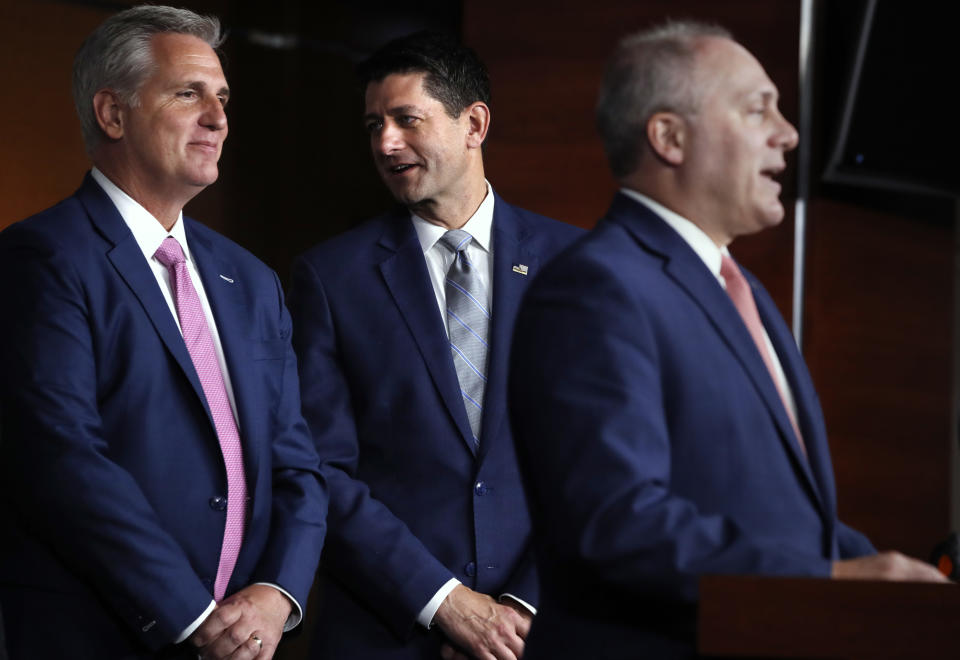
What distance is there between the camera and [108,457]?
2.21 metres

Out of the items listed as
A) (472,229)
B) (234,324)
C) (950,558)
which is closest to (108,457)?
(234,324)

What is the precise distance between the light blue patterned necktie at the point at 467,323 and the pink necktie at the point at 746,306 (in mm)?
869

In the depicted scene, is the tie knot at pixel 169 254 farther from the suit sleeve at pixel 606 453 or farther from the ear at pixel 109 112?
the suit sleeve at pixel 606 453

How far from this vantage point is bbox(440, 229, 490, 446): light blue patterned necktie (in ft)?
8.70

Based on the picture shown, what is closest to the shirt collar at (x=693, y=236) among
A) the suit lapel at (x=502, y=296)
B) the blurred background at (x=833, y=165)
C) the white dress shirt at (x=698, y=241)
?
the white dress shirt at (x=698, y=241)

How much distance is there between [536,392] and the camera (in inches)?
64.8

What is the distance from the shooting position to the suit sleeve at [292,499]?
238cm

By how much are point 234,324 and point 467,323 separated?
48cm

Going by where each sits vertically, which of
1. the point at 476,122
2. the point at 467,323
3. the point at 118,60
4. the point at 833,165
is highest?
the point at 118,60

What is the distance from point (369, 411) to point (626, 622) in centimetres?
110

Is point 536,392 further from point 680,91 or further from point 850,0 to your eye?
point 850,0

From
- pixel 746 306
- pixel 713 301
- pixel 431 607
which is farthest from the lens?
pixel 431 607

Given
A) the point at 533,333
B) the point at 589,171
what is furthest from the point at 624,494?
the point at 589,171

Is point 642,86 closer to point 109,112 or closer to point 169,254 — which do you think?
point 169,254
